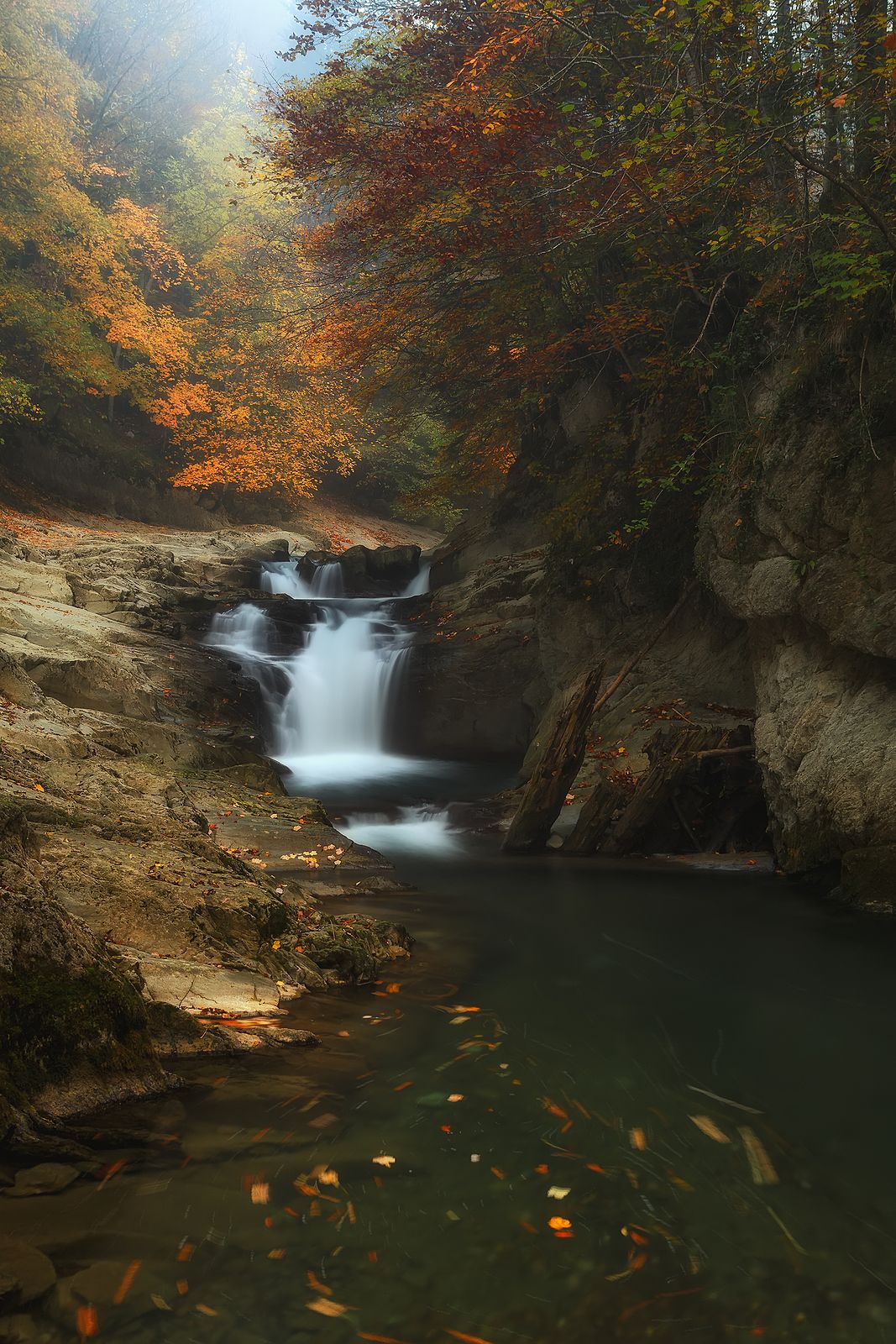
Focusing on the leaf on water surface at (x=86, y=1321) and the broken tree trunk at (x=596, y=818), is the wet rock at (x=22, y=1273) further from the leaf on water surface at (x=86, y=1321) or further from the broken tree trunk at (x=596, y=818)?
the broken tree trunk at (x=596, y=818)

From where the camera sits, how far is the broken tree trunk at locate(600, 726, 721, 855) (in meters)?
9.46

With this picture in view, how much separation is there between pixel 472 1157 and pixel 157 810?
13.7ft

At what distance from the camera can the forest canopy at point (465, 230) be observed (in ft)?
26.3

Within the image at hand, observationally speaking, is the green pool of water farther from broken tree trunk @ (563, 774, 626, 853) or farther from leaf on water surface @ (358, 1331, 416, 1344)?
broken tree trunk @ (563, 774, 626, 853)

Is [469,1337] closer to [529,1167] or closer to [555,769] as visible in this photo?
[529,1167]

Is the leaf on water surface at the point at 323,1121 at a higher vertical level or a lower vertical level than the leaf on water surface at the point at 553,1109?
higher

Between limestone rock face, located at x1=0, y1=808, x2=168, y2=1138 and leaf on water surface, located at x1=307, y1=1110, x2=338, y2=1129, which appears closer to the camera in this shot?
limestone rock face, located at x1=0, y1=808, x2=168, y2=1138

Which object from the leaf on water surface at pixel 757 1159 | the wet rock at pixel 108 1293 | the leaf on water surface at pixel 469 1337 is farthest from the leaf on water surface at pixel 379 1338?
the leaf on water surface at pixel 757 1159

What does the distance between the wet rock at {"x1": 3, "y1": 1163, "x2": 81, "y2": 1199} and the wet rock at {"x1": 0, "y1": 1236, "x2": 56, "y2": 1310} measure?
0.19 metres

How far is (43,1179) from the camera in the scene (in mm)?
2791

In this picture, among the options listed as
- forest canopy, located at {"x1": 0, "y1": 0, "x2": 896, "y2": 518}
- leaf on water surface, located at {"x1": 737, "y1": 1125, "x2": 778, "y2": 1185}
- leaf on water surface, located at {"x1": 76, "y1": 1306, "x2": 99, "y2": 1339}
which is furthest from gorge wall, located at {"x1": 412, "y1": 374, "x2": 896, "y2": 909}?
leaf on water surface, located at {"x1": 76, "y1": 1306, "x2": 99, "y2": 1339}

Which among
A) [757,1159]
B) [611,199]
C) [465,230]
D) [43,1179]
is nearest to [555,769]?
[611,199]

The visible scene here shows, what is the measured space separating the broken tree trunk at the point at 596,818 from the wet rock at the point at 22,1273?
315 inches

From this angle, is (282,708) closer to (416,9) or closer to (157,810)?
(157,810)
